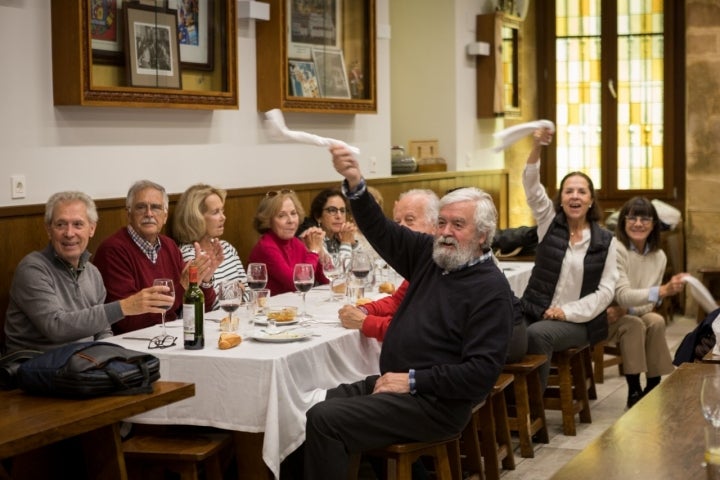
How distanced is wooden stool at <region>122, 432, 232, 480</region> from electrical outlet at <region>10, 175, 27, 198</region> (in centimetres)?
146

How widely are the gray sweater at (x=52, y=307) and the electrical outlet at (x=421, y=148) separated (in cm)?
506

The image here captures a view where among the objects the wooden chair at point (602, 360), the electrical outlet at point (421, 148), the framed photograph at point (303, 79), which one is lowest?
the wooden chair at point (602, 360)

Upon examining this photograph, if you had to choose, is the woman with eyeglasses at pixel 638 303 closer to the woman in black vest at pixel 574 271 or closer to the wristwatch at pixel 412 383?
the woman in black vest at pixel 574 271

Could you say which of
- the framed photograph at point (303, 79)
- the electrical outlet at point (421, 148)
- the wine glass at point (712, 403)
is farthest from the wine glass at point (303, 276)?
the electrical outlet at point (421, 148)

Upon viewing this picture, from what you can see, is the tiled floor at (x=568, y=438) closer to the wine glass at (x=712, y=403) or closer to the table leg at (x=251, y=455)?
the table leg at (x=251, y=455)

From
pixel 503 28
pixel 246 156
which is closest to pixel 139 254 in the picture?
pixel 246 156

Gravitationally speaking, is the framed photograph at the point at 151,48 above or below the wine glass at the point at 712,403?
above

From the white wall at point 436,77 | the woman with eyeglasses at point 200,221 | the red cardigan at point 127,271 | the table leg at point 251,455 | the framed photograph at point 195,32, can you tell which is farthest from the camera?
the white wall at point 436,77

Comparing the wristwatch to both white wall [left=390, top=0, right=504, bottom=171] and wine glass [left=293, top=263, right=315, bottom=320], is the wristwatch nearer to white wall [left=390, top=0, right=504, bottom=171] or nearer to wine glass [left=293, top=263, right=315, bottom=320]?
wine glass [left=293, top=263, right=315, bottom=320]

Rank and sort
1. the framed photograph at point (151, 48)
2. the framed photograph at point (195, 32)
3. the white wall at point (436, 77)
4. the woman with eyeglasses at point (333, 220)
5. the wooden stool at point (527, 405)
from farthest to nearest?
the white wall at point (436, 77), the woman with eyeglasses at point (333, 220), the framed photograph at point (195, 32), the framed photograph at point (151, 48), the wooden stool at point (527, 405)

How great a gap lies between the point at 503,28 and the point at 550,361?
15.4 feet

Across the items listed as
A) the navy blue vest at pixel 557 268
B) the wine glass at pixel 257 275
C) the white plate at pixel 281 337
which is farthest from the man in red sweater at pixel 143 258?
the navy blue vest at pixel 557 268

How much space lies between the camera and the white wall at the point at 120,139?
5.07 meters

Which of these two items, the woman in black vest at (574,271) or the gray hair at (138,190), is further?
the woman in black vest at (574,271)
